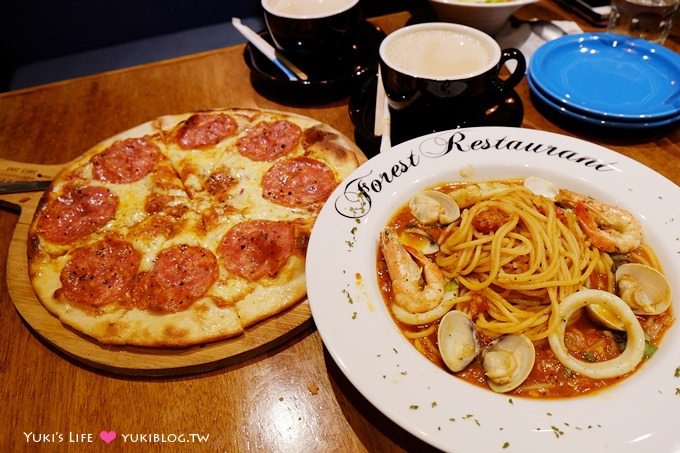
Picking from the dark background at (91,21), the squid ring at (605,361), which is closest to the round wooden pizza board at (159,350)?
the squid ring at (605,361)

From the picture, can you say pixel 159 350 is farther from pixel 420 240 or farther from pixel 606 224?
pixel 606 224

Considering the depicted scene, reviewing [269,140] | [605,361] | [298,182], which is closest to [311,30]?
[269,140]

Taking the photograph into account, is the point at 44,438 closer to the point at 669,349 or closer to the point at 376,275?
the point at 376,275

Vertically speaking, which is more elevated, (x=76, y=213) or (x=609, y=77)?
(x=609, y=77)

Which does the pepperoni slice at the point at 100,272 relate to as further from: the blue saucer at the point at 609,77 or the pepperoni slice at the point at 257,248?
the blue saucer at the point at 609,77

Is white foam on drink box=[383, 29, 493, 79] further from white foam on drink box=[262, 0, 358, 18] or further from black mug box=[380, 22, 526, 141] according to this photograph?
white foam on drink box=[262, 0, 358, 18]

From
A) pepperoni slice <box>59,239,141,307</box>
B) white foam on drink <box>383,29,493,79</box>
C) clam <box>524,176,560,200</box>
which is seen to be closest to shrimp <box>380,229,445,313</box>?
clam <box>524,176,560,200</box>

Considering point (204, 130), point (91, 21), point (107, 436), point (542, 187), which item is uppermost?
point (542, 187)
